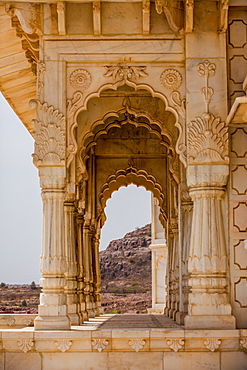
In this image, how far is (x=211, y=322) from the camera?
1007cm

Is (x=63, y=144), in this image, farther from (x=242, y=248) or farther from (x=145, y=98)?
(x=145, y=98)

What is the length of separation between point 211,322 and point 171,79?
3596 mm

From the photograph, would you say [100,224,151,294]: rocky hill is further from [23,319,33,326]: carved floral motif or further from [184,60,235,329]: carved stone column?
[184,60,235,329]: carved stone column

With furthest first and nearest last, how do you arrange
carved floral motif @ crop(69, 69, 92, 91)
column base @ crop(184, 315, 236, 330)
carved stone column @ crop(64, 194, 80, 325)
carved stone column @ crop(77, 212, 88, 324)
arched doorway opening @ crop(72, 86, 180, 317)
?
arched doorway opening @ crop(72, 86, 180, 317) < carved stone column @ crop(77, 212, 88, 324) < carved stone column @ crop(64, 194, 80, 325) < carved floral motif @ crop(69, 69, 92, 91) < column base @ crop(184, 315, 236, 330)

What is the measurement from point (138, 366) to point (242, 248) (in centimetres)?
222

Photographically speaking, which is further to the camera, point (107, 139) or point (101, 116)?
point (107, 139)

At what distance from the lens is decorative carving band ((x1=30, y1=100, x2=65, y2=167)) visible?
10.6 meters

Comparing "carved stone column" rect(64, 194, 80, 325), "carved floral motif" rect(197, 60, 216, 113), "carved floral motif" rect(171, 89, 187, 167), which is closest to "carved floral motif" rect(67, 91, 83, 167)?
"carved floral motif" rect(171, 89, 187, 167)

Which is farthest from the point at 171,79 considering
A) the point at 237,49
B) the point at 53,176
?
the point at 53,176

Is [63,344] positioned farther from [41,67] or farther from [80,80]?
[41,67]

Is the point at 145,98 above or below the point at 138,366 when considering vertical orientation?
above

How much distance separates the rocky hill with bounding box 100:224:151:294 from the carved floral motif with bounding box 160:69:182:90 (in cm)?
4793

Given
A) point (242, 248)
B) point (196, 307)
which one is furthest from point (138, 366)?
point (242, 248)

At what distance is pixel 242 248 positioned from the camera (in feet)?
34.2
